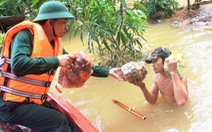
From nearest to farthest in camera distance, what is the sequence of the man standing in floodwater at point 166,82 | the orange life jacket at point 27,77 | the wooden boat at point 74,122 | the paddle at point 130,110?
the orange life jacket at point 27,77
the wooden boat at point 74,122
the man standing in floodwater at point 166,82
the paddle at point 130,110

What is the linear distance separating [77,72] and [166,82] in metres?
1.17

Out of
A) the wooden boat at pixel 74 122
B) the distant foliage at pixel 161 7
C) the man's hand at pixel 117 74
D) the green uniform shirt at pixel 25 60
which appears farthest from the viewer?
the distant foliage at pixel 161 7

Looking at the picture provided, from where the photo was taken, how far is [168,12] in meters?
8.62

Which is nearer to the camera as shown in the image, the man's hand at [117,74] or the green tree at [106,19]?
the man's hand at [117,74]

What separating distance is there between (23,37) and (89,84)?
2.77 m

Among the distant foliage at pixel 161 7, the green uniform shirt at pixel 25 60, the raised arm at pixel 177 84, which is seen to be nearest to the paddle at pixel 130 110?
the raised arm at pixel 177 84

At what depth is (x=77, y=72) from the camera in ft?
7.91

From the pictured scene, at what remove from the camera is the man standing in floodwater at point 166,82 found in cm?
275

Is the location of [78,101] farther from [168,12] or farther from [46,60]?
[168,12]

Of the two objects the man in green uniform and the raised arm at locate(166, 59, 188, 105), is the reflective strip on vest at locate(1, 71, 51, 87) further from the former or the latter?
the raised arm at locate(166, 59, 188, 105)

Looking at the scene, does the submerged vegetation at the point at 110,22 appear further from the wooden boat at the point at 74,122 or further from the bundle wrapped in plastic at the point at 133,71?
the wooden boat at the point at 74,122

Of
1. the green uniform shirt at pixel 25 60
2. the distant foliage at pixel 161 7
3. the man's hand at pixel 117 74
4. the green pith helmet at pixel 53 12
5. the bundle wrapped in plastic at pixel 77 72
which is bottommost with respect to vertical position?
the distant foliage at pixel 161 7

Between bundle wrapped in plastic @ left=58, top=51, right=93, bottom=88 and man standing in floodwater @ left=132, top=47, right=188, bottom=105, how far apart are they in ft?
1.79

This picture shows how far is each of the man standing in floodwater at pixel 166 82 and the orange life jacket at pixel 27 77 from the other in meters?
0.97
